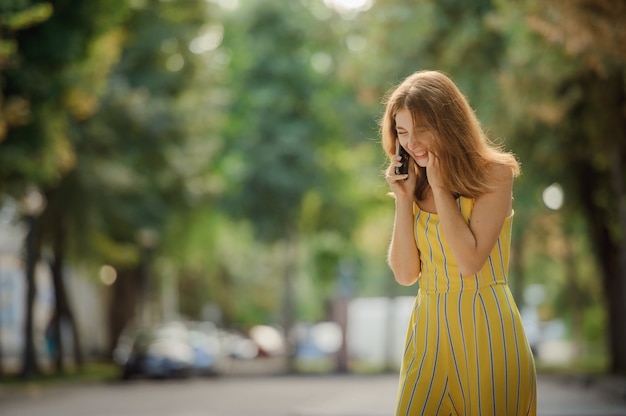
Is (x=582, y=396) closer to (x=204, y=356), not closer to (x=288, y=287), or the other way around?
(x=204, y=356)

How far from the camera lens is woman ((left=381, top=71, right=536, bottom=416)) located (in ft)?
12.5

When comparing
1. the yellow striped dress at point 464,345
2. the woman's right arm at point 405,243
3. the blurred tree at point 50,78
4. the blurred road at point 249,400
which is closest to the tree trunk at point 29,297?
the blurred road at point 249,400

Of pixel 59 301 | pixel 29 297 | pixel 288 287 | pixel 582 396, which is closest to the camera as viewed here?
pixel 582 396

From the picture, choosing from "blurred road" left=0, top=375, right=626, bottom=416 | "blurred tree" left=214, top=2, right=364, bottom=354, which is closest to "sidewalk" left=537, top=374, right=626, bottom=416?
"blurred road" left=0, top=375, right=626, bottom=416

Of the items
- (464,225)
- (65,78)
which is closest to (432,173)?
(464,225)

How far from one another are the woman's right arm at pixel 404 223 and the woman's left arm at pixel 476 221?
0.38ft

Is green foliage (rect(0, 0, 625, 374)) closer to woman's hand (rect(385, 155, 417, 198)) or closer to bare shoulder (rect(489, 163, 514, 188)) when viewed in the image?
woman's hand (rect(385, 155, 417, 198))

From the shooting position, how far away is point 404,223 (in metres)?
3.97

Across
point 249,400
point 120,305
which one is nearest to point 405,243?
point 249,400

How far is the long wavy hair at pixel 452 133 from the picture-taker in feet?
12.7

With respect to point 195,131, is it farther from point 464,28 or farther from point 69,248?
point 464,28

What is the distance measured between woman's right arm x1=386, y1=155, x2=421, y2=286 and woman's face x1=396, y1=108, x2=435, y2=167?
0.07 m

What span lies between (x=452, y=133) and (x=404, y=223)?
0.33 metres

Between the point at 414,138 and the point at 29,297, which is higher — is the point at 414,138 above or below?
below
